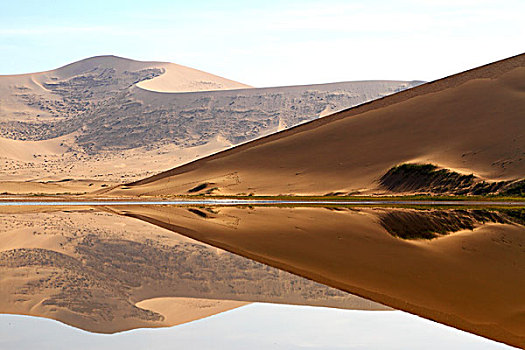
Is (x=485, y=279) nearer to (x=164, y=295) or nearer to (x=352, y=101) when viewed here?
(x=164, y=295)

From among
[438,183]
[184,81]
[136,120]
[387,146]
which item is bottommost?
[438,183]

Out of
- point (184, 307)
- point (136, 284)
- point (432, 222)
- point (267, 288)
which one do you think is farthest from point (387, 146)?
point (184, 307)

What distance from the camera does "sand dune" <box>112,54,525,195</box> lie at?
4688 cm

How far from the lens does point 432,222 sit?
20906 mm

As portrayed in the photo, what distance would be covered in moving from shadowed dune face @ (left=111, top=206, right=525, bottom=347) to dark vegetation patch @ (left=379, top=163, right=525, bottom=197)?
15.1 metres

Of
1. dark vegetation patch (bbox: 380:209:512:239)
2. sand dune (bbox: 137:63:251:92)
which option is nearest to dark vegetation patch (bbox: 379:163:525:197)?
dark vegetation patch (bbox: 380:209:512:239)

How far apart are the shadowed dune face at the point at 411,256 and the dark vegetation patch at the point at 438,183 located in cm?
1515

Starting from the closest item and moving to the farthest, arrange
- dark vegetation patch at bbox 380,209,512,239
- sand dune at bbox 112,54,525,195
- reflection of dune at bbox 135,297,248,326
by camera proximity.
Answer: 1. reflection of dune at bbox 135,297,248,326
2. dark vegetation patch at bbox 380,209,512,239
3. sand dune at bbox 112,54,525,195

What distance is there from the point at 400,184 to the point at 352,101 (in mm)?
81203

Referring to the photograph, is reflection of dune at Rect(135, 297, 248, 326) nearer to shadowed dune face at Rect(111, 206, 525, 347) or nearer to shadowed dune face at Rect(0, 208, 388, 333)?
shadowed dune face at Rect(0, 208, 388, 333)

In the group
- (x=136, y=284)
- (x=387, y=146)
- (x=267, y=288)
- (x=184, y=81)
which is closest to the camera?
(x=267, y=288)

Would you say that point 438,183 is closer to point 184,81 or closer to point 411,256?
point 411,256

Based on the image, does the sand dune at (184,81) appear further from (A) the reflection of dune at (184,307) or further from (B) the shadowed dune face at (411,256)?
(A) the reflection of dune at (184,307)

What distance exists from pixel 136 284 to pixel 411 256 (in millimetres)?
5437
